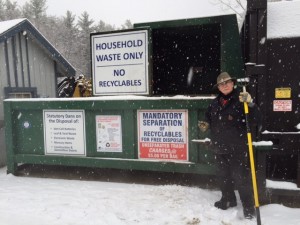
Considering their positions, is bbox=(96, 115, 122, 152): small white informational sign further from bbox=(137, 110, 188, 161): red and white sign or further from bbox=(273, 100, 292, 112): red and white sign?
bbox=(273, 100, 292, 112): red and white sign

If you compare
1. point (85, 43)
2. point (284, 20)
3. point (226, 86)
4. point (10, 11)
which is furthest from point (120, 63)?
point (10, 11)

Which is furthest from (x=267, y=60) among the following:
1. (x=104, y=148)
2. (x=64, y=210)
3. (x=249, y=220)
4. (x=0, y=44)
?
(x=0, y=44)

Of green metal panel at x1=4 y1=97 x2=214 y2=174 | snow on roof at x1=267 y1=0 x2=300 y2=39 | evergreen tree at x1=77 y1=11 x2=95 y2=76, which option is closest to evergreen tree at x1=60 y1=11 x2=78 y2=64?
evergreen tree at x1=77 y1=11 x2=95 y2=76

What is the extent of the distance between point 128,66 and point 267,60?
258 centimetres

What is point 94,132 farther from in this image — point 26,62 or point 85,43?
point 85,43

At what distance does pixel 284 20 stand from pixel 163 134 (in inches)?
101

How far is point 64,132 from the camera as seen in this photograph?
19.4ft

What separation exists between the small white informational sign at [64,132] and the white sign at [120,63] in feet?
2.33

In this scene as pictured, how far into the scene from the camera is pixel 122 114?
5512 mm

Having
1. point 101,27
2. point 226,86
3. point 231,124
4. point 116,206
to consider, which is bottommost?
point 116,206

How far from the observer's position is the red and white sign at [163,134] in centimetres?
517

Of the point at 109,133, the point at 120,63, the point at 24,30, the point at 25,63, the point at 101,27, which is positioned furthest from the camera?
the point at 101,27

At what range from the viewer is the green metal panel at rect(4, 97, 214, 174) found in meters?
5.10

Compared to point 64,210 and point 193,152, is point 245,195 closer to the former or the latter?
point 193,152
